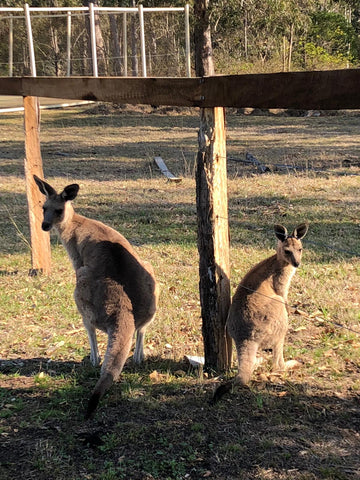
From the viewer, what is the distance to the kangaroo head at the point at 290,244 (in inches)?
169

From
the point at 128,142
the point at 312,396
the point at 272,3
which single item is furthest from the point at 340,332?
the point at 272,3

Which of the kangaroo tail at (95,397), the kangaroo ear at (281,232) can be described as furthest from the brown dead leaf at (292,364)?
the kangaroo tail at (95,397)

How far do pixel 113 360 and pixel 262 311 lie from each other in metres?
1.02

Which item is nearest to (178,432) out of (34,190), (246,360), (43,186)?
(246,360)

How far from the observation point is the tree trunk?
376 cm

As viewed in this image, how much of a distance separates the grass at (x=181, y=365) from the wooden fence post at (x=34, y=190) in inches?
9.2

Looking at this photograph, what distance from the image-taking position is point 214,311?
3.98 meters

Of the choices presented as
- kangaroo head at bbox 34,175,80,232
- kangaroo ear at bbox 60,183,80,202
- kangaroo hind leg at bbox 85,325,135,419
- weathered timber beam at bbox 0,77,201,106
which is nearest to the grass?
kangaroo hind leg at bbox 85,325,135,419

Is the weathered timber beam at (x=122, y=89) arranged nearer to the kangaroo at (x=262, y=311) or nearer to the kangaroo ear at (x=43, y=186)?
the kangaroo ear at (x=43, y=186)

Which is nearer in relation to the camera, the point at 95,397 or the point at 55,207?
the point at 95,397

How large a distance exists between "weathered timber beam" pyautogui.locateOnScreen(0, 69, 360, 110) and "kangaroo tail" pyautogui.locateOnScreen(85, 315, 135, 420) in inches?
59.2

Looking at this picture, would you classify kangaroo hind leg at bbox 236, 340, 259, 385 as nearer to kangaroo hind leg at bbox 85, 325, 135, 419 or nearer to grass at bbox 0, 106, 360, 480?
grass at bbox 0, 106, 360, 480

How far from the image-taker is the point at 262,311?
3.91 metres

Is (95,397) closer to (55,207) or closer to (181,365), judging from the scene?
(181,365)
